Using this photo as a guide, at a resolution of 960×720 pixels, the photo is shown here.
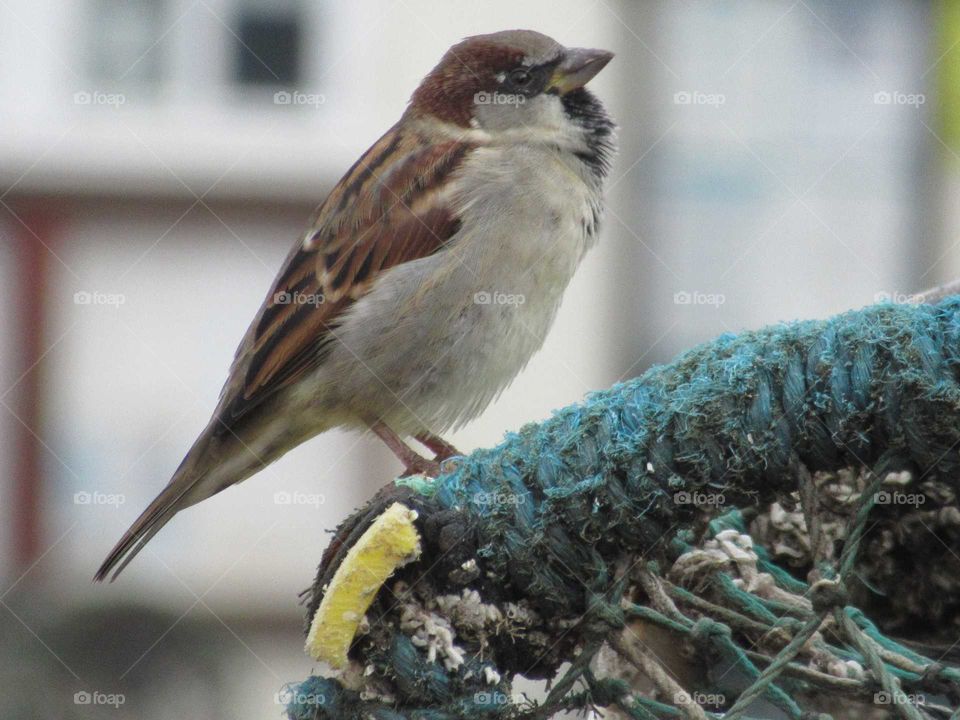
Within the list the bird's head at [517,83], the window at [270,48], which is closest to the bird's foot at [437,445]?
the bird's head at [517,83]

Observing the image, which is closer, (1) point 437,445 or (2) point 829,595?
(2) point 829,595

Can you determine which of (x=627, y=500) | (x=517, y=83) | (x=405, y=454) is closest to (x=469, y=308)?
(x=405, y=454)

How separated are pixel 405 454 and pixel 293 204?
4151 millimetres

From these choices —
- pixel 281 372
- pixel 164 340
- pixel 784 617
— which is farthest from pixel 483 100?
pixel 164 340

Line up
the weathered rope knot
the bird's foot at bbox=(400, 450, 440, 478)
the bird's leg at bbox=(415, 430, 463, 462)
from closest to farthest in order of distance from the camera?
1. the weathered rope knot
2. the bird's foot at bbox=(400, 450, 440, 478)
3. the bird's leg at bbox=(415, 430, 463, 462)

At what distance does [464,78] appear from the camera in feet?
10.1

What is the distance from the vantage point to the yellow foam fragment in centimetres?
150

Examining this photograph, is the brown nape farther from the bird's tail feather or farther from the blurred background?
the blurred background

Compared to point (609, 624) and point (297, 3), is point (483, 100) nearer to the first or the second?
point (609, 624)

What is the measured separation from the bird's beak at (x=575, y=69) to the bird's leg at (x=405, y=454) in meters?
0.83

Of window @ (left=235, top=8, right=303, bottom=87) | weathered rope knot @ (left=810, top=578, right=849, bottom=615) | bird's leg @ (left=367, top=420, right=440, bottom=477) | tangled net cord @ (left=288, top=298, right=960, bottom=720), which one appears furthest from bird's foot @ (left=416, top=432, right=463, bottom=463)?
window @ (left=235, top=8, right=303, bottom=87)

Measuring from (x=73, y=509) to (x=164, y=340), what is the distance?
1.12 meters

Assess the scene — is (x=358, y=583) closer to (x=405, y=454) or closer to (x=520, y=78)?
(x=405, y=454)

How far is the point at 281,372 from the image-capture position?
2836 millimetres
